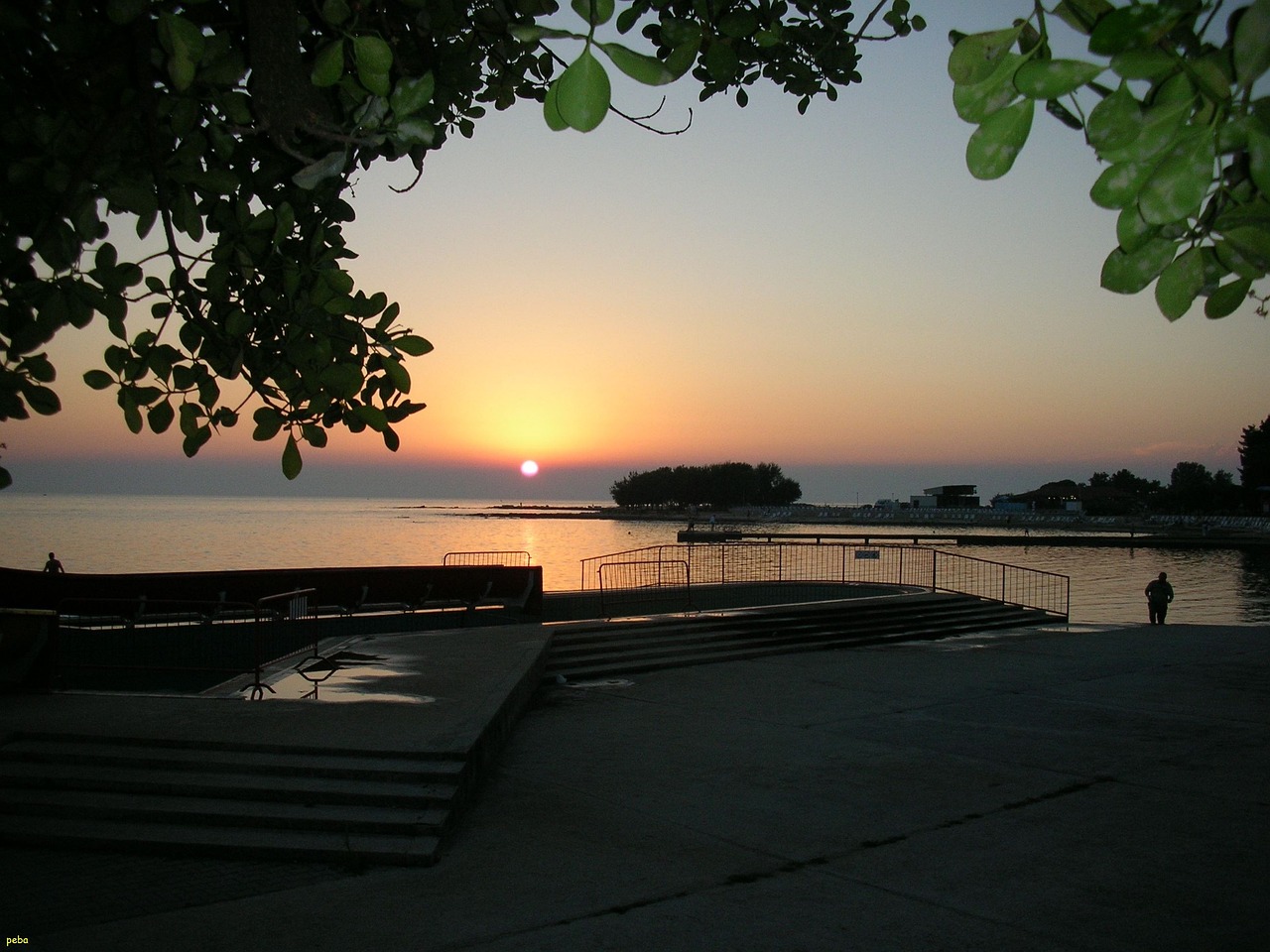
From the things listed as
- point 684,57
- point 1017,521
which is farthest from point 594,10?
point 1017,521

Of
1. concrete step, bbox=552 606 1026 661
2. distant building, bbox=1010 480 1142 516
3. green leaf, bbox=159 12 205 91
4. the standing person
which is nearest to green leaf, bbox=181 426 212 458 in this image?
green leaf, bbox=159 12 205 91

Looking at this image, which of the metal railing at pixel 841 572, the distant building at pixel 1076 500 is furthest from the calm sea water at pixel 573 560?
the distant building at pixel 1076 500

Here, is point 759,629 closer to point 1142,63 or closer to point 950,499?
point 1142,63

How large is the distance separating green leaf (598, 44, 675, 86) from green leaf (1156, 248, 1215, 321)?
1070mm

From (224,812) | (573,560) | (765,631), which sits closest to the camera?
(224,812)

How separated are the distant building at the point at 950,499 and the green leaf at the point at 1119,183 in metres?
169

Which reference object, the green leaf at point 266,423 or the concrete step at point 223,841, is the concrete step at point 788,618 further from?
the green leaf at point 266,423

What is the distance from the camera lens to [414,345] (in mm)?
4156

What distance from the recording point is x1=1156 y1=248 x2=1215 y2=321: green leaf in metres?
1.85

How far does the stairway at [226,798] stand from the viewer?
6.78m

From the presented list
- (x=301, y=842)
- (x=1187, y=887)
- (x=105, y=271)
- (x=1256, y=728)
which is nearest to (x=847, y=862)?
(x=1187, y=887)

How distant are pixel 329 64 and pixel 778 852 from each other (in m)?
5.84

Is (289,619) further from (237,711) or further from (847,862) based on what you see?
(847,862)

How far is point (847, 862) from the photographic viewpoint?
6555 mm
